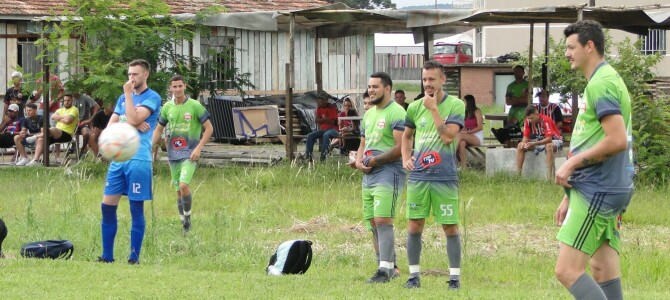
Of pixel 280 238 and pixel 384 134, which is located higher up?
pixel 384 134

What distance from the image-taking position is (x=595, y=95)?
6.57 meters

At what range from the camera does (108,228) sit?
431 inches

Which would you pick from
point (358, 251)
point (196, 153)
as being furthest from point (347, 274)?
point (196, 153)

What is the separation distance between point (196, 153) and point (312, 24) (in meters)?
9.48

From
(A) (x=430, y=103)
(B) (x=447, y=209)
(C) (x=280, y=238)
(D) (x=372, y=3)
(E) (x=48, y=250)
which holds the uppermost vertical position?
(D) (x=372, y=3)

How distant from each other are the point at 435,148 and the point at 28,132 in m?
14.9

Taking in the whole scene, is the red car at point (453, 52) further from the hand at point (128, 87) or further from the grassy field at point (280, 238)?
the hand at point (128, 87)

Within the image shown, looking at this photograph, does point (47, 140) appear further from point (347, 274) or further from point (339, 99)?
point (347, 274)

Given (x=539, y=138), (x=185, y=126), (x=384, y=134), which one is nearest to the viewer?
(x=384, y=134)

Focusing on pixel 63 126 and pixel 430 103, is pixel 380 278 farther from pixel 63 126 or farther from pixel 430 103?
pixel 63 126

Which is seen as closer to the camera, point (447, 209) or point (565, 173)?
point (565, 173)

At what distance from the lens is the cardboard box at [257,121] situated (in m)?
26.5

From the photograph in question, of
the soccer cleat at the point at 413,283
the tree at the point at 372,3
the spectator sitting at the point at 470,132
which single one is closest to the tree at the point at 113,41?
the spectator sitting at the point at 470,132

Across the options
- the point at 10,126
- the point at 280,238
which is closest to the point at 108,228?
the point at 280,238
